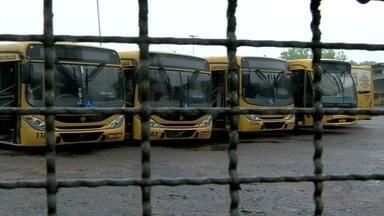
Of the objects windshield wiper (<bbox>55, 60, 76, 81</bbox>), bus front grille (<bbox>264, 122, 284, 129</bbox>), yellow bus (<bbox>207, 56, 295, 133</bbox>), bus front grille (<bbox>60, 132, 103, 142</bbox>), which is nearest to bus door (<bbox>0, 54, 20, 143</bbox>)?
windshield wiper (<bbox>55, 60, 76, 81</bbox>)

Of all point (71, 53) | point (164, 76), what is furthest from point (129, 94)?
point (71, 53)

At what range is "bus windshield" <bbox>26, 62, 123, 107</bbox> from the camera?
472 inches

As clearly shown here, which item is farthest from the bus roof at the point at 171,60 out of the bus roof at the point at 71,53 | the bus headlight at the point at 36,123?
the bus headlight at the point at 36,123

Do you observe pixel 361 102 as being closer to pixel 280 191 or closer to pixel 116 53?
pixel 116 53

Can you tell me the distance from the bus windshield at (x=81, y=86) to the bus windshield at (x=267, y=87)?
183 inches

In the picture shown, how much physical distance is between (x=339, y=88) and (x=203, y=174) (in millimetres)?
11488

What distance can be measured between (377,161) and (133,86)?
6189mm

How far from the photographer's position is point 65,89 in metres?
12.6

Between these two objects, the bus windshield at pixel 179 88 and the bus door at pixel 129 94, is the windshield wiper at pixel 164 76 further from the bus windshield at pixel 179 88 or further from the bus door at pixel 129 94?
the bus door at pixel 129 94

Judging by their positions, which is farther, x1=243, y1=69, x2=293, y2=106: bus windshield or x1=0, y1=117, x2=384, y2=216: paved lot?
x1=243, y1=69, x2=293, y2=106: bus windshield

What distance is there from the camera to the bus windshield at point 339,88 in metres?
19.6

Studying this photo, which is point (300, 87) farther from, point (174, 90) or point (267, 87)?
point (174, 90)

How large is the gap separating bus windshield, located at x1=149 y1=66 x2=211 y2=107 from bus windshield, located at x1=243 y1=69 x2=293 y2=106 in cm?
165

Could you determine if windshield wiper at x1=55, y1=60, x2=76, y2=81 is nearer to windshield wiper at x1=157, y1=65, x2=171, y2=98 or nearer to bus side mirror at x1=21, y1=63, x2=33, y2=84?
bus side mirror at x1=21, y1=63, x2=33, y2=84
